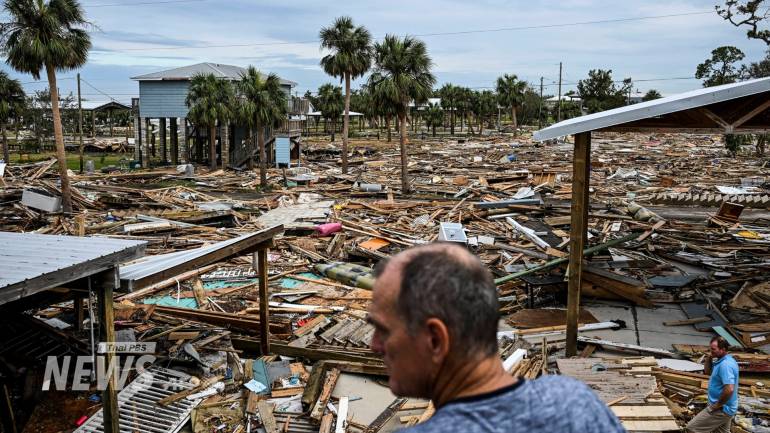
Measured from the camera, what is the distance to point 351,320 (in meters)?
11.8

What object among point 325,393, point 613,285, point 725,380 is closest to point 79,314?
point 325,393

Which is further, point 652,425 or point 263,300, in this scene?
point 263,300

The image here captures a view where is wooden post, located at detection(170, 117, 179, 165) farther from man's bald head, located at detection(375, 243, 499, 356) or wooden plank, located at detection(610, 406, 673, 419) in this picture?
man's bald head, located at detection(375, 243, 499, 356)

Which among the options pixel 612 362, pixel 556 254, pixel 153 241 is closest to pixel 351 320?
pixel 612 362

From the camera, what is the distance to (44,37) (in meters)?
21.9

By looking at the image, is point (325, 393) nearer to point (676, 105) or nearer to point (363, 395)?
point (363, 395)

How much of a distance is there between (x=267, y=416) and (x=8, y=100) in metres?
43.5

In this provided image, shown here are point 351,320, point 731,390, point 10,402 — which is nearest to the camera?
point 731,390

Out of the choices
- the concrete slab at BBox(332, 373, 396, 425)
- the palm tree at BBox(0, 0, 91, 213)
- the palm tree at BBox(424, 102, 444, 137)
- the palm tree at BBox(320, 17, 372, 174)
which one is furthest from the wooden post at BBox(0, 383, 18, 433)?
the palm tree at BBox(424, 102, 444, 137)

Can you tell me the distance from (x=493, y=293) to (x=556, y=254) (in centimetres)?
1496

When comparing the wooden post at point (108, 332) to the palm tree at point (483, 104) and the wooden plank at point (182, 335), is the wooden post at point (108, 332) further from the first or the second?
the palm tree at point (483, 104)

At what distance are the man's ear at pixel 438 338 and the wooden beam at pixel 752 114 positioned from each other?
11344mm

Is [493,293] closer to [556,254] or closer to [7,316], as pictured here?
[7,316]

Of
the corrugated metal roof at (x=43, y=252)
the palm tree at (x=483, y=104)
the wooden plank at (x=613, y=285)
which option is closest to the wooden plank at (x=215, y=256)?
the corrugated metal roof at (x=43, y=252)
